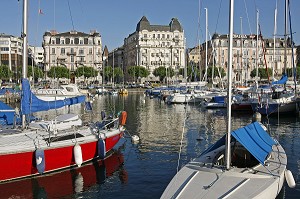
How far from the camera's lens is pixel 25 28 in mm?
20281

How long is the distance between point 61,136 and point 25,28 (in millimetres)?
6299

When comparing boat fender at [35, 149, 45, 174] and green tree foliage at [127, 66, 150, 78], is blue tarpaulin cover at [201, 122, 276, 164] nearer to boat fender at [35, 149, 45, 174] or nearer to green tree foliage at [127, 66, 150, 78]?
boat fender at [35, 149, 45, 174]

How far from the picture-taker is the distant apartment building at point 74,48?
14638 cm

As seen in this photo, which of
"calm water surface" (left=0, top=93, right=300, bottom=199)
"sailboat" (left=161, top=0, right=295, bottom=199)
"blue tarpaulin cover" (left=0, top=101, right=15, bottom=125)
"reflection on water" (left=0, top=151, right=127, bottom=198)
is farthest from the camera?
"blue tarpaulin cover" (left=0, top=101, right=15, bottom=125)

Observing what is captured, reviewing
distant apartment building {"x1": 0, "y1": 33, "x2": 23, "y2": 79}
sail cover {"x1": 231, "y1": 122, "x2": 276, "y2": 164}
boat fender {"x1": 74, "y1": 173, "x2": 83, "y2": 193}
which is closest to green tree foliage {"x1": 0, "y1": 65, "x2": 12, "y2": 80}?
distant apartment building {"x1": 0, "y1": 33, "x2": 23, "y2": 79}

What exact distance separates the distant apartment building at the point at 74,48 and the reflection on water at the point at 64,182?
127778 millimetres

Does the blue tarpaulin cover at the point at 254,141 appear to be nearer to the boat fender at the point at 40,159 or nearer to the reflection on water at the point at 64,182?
the reflection on water at the point at 64,182

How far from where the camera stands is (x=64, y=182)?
1786 centimetres

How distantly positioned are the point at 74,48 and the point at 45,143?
436ft

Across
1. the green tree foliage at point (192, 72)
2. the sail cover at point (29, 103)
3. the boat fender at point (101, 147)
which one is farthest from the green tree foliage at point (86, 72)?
the boat fender at point (101, 147)

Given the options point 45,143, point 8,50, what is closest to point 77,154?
point 45,143

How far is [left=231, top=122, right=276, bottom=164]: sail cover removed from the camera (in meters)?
13.9

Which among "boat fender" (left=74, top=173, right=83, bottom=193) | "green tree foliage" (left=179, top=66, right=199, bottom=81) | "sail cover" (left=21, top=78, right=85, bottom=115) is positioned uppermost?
"green tree foliage" (left=179, top=66, right=199, bottom=81)

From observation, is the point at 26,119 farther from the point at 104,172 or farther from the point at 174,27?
the point at 174,27
